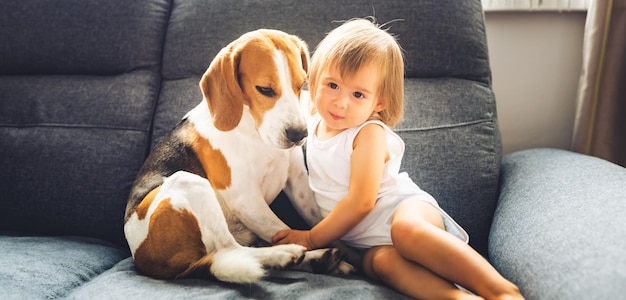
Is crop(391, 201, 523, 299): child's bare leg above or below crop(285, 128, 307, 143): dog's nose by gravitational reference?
below

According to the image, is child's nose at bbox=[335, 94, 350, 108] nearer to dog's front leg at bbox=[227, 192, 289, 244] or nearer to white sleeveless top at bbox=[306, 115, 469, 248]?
white sleeveless top at bbox=[306, 115, 469, 248]

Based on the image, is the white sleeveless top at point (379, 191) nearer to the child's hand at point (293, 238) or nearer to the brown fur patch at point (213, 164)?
the child's hand at point (293, 238)

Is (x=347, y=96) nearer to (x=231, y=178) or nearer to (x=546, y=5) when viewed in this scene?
(x=231, y=178)

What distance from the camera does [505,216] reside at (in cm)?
133

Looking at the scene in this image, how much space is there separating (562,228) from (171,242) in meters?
0.86

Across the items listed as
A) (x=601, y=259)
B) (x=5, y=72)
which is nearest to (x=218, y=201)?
(x=601, y=259)

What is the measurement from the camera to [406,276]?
1151 millimetres

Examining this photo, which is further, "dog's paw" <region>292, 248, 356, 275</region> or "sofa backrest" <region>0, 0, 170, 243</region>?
"sofa backrest" <region>0, 0, 170, 243</region>

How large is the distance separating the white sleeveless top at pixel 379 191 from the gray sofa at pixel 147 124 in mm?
128

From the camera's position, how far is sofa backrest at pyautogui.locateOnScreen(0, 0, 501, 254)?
59.7 inches

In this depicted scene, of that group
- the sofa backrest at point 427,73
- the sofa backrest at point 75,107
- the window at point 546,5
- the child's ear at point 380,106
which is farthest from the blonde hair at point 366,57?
the window at point 546,5

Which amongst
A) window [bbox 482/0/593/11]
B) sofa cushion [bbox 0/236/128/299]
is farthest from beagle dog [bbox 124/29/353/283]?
window [bbox 482/0/593/11]

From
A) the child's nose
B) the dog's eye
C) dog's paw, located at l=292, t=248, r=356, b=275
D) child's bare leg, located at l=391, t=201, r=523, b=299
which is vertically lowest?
dog's paw, located at l=292, t=248, r=356, b=275

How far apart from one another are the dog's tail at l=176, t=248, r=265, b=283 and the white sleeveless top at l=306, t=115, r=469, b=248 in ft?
0.88
